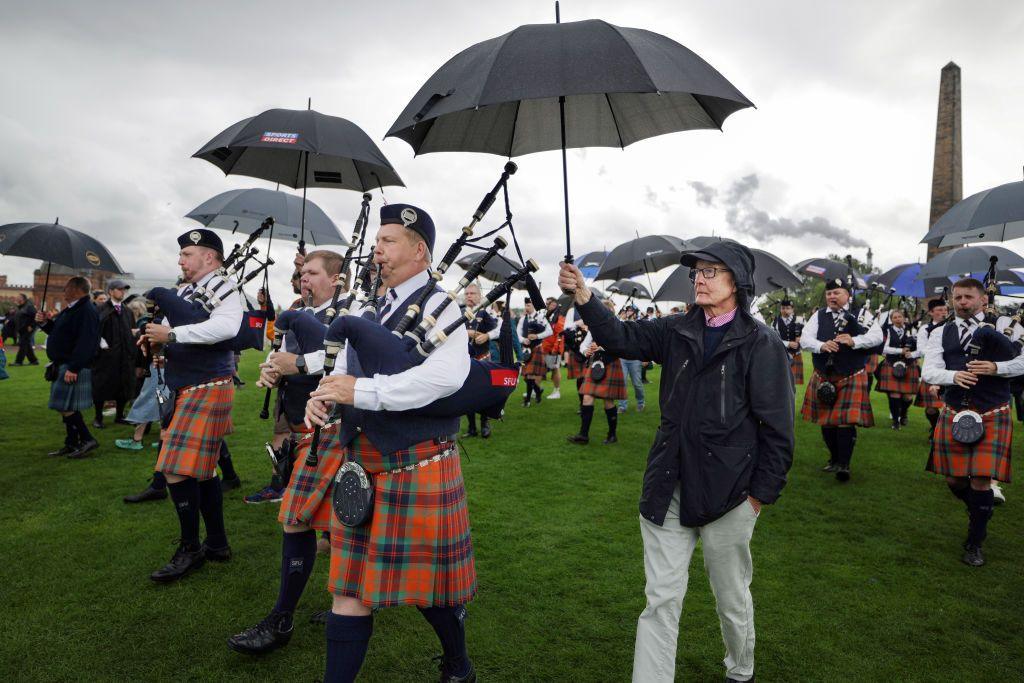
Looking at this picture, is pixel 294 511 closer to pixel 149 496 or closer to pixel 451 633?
pixel 451 633

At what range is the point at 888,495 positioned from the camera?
6.07m

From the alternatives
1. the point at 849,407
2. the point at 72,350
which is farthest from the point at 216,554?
the point at 849,407

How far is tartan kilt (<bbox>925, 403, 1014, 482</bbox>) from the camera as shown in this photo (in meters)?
4.39

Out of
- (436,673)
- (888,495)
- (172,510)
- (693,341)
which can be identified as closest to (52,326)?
(172,510)

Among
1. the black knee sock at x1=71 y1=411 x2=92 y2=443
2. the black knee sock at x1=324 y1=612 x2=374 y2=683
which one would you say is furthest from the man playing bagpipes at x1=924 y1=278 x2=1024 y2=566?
the black knee sock at x1=71 y1=411 x2=92 y2=443

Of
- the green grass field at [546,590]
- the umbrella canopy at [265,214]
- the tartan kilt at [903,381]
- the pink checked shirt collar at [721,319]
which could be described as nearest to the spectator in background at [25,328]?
the green grass field at [546,590]

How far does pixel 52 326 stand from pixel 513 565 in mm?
5516

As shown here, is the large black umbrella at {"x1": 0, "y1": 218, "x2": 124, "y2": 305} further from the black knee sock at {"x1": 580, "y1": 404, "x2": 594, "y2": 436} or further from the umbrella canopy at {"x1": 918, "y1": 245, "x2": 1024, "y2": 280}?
the umbrella canopy at {"x1": 918, "y1": 245, "x2": 1024, "y2": 280}

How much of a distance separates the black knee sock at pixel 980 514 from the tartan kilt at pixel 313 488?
14.2 feet

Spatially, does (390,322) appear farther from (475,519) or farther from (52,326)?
(52,326)

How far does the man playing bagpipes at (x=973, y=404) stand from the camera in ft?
14.4

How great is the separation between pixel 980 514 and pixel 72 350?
26.3 ft

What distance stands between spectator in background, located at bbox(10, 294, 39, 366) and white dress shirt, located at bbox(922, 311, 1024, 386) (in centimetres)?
1799

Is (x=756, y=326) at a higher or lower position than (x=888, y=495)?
higher
